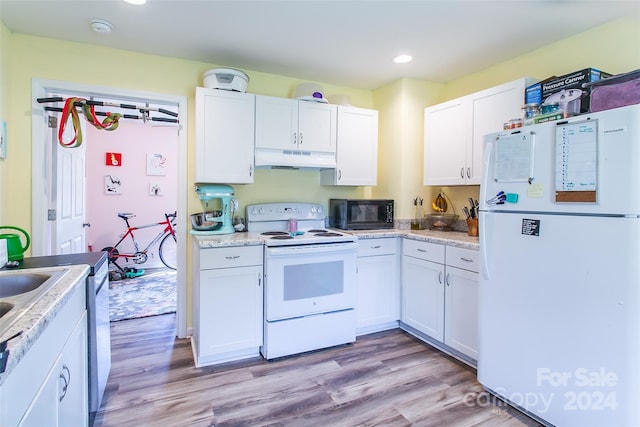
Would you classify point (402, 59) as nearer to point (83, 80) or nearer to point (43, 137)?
point (83, 80)

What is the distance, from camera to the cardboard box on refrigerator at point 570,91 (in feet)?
6.69

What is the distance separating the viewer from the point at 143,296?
13.0ft

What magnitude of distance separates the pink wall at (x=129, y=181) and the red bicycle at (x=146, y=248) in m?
0.10

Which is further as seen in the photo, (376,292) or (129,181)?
(129,181)

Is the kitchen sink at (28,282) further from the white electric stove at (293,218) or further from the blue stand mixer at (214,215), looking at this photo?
the white electric stove at (293,218)

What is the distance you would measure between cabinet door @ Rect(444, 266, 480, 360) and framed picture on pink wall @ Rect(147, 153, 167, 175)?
14.9ft

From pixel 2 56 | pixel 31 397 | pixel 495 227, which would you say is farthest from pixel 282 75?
pixel 31 397

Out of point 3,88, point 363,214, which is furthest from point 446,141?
point 3,88

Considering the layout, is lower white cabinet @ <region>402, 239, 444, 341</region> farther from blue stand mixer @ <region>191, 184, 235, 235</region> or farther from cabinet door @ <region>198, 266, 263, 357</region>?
blue stand mixer @ <region>191, 184, 235, 235</region>

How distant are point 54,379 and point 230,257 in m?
1.34

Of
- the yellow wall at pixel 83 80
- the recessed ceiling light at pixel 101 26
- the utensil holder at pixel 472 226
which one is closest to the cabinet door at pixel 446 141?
the utensil holder at pixel 472 226

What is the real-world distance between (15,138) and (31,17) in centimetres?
84

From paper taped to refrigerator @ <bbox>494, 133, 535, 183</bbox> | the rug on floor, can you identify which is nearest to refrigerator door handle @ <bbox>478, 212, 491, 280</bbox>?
paper taped to refrigerator @ <bbox>494, 133, 535, 183</bbox>

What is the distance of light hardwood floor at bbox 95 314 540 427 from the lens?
6.07 feet
